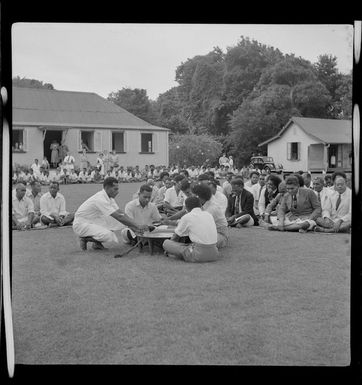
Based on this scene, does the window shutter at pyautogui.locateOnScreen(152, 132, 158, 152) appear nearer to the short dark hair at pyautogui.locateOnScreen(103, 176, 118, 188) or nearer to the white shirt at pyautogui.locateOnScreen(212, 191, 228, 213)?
the short dark hair at pyautogui.locateOnScreen(103, 176, 118, 188)

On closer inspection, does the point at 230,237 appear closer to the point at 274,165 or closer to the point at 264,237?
the point at 264,237

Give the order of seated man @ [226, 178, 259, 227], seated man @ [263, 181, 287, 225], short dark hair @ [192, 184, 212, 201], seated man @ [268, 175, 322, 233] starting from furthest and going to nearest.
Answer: seated man @ [226, 178, 259, 227] → seated man @ [263, 181, 287, 225] → seated man @ [268, 175, 322, 233] → short dark hair @ [192, 184, 212, 201]

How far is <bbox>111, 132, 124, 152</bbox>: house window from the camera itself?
3921 millimetres

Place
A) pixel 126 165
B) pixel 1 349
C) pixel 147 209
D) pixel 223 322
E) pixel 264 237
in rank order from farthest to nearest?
pixel 264 237
pixel 147 209
pixel 126 165
pixel 223 322
pixel 1 349

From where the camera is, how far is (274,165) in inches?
196

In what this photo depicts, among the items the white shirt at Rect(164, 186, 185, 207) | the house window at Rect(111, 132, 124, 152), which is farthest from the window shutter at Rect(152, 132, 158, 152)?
the white shirt at Rect(164, 186, 185, 207)

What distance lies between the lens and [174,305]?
429cm

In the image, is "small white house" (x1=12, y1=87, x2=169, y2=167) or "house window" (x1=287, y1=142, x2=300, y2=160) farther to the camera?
"house window" (x1=287, y1=142, x2=300, y2=160)

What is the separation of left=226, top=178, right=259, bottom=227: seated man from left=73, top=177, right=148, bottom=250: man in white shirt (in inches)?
96.4

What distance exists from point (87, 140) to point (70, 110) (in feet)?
0.83
